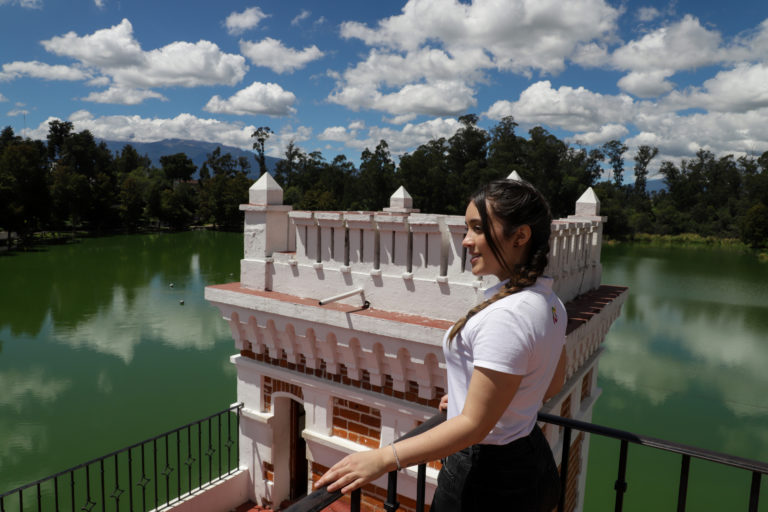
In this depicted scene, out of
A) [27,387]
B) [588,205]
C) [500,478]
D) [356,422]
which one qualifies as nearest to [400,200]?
[588,205]

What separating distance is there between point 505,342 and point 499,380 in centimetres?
11

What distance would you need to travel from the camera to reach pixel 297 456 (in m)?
5.93

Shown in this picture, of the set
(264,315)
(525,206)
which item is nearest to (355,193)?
(264,315)

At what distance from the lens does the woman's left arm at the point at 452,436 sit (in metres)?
1.43

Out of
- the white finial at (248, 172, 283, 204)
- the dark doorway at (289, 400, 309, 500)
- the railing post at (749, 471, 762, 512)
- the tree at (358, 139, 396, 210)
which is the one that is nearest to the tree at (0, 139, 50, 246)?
the tree at (358, 139, 396, 210)

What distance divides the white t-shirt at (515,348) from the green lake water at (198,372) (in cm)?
1017

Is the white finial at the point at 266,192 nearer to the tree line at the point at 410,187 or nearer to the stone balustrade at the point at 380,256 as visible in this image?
the stone balustrade at the point at 380,256

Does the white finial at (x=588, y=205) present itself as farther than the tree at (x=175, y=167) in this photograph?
No

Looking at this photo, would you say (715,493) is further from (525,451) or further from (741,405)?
(525,451)

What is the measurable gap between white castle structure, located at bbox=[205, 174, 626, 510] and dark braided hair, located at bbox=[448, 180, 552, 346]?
2475 mm

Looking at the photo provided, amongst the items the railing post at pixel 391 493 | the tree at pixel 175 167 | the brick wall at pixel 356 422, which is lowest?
the brick wall at pixel 356 422

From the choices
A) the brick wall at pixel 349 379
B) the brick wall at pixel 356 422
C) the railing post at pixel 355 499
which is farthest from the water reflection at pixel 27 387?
the railing post at pixel 355 499

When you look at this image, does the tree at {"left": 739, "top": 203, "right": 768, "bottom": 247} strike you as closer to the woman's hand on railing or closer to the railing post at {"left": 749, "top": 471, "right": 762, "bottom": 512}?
the railing post at {"left": 749, "top": 471, "right": 762, "bottom": 512}

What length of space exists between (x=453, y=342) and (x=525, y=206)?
1.59 feet
